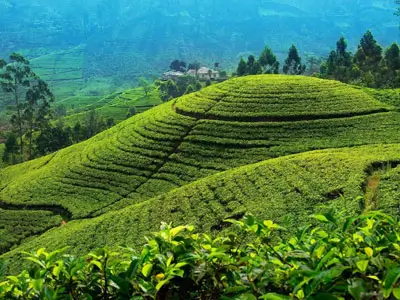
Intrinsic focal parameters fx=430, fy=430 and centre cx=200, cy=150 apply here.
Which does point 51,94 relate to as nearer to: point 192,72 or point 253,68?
point 253,68

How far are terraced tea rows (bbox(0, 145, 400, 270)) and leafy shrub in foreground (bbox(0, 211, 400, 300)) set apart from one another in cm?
1398

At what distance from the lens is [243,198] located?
816 inches

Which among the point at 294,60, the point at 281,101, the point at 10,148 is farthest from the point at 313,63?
the point at 10,148

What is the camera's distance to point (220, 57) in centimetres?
17862

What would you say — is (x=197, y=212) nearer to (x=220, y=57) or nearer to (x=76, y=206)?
(x=76, y=206)

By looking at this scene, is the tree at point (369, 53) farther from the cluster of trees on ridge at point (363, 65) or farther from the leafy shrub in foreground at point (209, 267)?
the leafy shrub in foreground at point (209, 267)

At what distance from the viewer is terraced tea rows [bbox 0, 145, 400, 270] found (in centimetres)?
1844

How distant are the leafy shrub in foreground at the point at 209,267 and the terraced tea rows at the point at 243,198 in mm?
13978

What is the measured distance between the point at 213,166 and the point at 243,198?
728 centimetres

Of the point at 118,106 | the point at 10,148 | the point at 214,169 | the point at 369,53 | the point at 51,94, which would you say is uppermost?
the point at 369,53

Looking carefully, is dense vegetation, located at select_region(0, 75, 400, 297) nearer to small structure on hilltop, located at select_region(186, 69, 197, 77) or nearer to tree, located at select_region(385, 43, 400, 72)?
tree, located at select_region(385, 43, 400, 72)

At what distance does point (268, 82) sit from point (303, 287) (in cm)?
3557

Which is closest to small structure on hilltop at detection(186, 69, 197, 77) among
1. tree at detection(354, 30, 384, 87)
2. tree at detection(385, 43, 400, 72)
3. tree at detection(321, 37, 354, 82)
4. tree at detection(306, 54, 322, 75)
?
tree at detection(306, 54, 322, 75)

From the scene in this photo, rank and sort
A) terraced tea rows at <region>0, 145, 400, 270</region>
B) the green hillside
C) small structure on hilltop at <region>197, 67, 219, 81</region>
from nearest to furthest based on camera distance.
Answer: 1. terraced tea rows at <region>0, 145, 400, 270</region>
2. the green hillside
3. small structure on hilltop at <region>197, 67, 219, 81</region>
